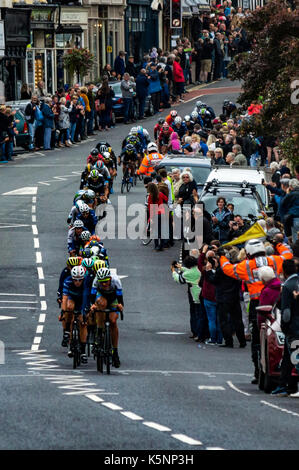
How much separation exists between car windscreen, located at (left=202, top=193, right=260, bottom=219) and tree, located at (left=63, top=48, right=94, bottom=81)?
28532mm

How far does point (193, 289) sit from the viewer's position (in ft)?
71.1

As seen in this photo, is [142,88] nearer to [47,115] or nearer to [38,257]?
[47,115]

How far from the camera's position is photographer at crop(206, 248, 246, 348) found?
20.7 metres

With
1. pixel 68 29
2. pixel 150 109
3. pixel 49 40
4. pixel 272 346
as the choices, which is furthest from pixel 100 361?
pixel 68 29

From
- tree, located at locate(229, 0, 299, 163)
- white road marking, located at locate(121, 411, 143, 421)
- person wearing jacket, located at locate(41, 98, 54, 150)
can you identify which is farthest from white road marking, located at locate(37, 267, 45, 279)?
person wearing jacket, located at locate(41, 98, 54, 150)

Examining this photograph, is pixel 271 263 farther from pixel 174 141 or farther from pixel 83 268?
pixel 174 141

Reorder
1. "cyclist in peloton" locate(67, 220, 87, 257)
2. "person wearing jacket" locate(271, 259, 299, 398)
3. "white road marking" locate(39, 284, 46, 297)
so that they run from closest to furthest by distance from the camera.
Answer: "person wearing jacket" locate(271, 259, 299, 398)
"cyclist in peloton" locate(67, 220, 87, 257)
"white road marking" locate(39, 284, 46, 297)

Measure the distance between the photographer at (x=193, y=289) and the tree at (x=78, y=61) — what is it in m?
33.1

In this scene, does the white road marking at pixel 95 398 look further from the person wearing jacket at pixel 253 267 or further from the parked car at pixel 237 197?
the parked car at pixel 237 197

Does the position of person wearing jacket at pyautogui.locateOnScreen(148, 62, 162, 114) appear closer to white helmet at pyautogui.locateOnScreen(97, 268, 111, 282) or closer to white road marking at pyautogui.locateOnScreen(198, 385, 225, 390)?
white helmet at pyautogui.locateOnScreen(97, 268, 111, 282)

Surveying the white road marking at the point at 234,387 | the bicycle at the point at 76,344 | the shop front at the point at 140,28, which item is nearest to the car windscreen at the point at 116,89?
the shop front at the point at 140,28

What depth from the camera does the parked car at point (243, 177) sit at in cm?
2677

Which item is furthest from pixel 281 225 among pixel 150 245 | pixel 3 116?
pixel 3 116

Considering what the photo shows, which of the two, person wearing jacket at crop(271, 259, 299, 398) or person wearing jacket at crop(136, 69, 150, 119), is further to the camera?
person wearing jacket at crop(136, 69, 150, 119)
